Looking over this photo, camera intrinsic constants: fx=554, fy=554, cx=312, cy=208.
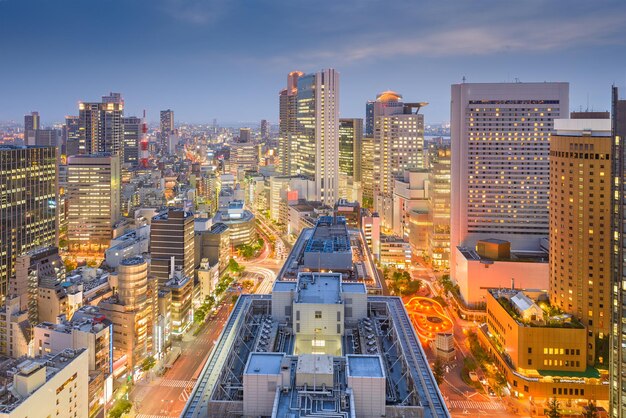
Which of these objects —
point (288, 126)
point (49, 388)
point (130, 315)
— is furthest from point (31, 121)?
point (49, 388)

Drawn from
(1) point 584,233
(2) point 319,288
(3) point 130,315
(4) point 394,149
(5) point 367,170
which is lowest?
(3) point 130,315

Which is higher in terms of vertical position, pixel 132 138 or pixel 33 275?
pixel 132 138

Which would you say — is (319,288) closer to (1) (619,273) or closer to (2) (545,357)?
(1) (619,273)

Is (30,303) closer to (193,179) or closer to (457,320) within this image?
(457,320)

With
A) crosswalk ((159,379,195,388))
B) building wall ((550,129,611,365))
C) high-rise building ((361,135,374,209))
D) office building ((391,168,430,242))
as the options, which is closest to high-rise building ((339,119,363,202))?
high-rise building ((361,135,374,209))

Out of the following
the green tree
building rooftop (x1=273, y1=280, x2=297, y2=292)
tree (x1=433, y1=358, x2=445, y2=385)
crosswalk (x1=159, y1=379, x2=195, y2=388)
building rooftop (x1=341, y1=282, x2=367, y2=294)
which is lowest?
crosswalk (x1=159, y1=379, x2=195, y2=388)

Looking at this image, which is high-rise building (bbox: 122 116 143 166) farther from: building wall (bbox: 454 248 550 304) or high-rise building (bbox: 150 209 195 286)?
building wall (bbox: 454 248 550 304)

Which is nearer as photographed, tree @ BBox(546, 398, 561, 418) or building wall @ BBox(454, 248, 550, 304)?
tree @ BBox(546, 398, 561, 418)
